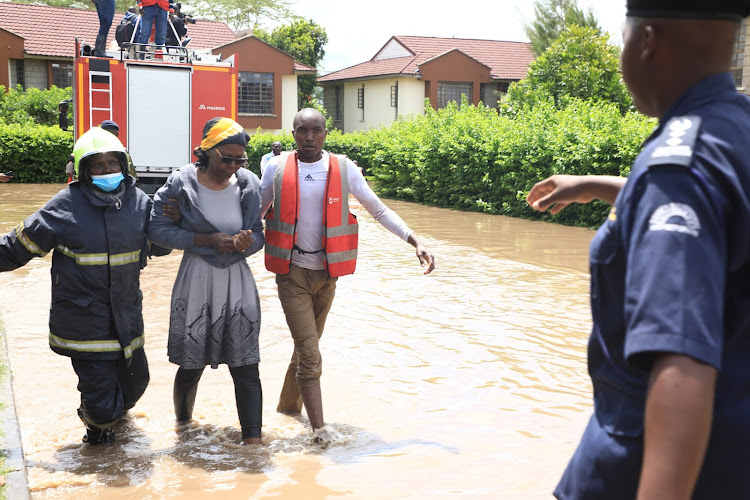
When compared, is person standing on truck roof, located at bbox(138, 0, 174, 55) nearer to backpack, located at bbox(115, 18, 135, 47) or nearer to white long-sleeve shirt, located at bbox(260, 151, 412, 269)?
backpack, located at bbox(115, 18, 135, 47)

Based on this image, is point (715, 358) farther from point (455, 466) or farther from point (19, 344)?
point (19, 344)

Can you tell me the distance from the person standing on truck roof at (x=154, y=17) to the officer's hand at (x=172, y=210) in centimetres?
1177

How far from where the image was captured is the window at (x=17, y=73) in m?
38.8

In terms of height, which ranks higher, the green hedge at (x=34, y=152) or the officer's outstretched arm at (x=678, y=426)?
the green hedge at (x=34, y=152)

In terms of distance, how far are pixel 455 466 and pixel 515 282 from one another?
6.35 m

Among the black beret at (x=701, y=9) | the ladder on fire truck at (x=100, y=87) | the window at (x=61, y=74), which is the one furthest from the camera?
the window at (x=61, y=74)

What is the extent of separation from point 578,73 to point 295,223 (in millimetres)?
22091

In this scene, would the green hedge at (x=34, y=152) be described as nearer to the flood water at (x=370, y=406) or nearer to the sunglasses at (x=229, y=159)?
the flood water at (x=370, y=406)

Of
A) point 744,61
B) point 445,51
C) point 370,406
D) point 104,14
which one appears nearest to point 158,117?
point 104,14

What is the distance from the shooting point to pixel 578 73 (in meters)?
25.8

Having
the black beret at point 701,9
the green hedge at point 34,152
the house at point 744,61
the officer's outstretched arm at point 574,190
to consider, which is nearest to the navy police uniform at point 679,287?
the black beret at point 701,9

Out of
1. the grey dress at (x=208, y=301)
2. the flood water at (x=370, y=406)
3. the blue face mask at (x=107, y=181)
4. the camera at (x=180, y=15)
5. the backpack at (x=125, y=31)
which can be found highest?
the camera at (x=180, y=15)

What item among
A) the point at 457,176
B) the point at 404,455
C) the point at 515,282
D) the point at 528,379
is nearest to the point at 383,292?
the point at 515,282

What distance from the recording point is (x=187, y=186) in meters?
5.13
